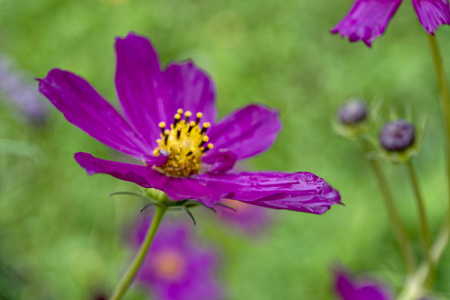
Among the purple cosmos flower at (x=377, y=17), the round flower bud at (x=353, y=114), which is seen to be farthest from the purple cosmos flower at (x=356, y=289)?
the purple cosmos flower at (x=377, y=17)

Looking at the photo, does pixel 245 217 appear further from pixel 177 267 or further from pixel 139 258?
pixel 139 258

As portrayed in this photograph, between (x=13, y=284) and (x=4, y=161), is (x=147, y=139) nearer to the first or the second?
(x=13, y=284)

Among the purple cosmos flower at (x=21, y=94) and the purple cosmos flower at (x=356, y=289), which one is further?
the purple cosmos flower at (x=21, y=94)

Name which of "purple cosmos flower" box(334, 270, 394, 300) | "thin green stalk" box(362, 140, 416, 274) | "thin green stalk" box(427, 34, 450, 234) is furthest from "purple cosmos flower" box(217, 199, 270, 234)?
"thin green stalk" box(427, 34, 450, 234)

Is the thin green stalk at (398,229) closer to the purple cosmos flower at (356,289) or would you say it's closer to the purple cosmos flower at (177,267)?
the purple cosmos flower at (356,289)

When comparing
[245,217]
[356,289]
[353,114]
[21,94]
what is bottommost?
[356,289]

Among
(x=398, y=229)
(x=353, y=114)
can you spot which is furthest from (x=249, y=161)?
(x=398, y=229)

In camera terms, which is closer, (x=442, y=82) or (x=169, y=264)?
(x=442, y=82)
